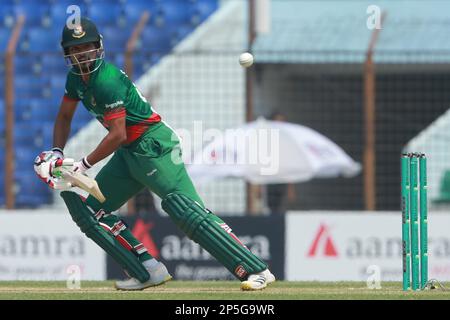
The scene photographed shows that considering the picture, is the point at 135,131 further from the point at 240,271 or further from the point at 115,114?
the point at 240,271

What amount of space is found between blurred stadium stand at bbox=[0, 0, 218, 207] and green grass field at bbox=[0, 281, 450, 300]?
8.15m

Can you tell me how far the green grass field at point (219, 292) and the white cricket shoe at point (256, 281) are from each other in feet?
0.18

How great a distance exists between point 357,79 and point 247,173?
2.14m

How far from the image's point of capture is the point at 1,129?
18766 millimetres

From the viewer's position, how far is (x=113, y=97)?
8703mm

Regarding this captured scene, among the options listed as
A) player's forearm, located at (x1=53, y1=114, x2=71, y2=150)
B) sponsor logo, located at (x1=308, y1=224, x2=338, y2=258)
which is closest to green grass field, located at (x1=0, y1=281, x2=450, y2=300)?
player's forearm, located at (x1=53, y1=114, x2=71, y2=150)

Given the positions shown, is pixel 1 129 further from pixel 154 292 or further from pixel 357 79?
pixel 154 292

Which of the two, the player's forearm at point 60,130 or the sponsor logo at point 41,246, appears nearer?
the player's forearm at point 60,130

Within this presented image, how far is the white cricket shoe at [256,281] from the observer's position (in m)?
8.77

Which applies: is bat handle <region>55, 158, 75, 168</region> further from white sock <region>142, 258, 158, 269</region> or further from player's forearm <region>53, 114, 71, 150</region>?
white sock <region>142, 258, 158, 269</region>

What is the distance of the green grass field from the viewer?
26.9 ft

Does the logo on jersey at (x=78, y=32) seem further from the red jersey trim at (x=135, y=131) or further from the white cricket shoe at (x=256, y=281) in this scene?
the white cricket shoe at (x=256, y=281)

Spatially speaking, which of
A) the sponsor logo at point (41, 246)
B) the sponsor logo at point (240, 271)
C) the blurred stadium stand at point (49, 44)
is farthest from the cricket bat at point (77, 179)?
the blurred stadium stand at point (49, 44)
